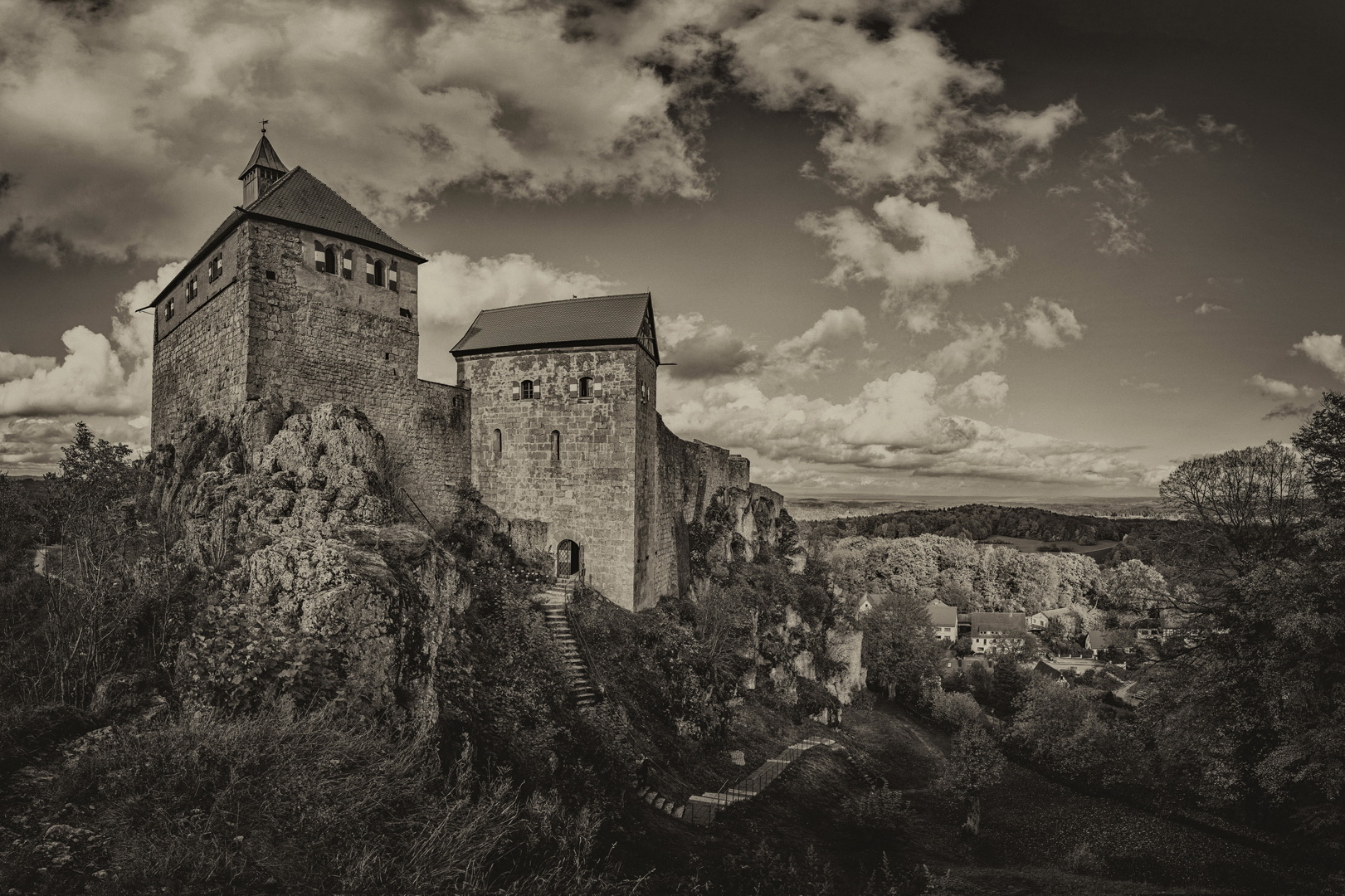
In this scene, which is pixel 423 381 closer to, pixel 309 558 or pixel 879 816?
pixel 309 558

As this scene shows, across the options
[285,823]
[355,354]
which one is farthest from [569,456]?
[285,823]

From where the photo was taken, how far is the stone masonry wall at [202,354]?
64.4 ft

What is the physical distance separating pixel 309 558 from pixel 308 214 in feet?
42.4

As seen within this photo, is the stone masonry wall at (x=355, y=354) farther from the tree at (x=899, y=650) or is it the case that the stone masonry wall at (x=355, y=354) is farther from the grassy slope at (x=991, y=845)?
the tree at (x=899, y=650)

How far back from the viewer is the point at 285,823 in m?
7.43

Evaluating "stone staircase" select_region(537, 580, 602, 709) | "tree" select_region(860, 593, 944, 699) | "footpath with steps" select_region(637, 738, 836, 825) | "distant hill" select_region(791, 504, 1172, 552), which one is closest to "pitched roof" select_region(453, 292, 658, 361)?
"stone staircase" select_region(537, 580, 602, 709)

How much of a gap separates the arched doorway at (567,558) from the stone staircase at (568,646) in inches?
48.8

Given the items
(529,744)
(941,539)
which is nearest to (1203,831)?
(529,744)

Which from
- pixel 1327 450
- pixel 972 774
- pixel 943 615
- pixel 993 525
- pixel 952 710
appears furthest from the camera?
pixel 993 525

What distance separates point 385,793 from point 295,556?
7166 millimetres

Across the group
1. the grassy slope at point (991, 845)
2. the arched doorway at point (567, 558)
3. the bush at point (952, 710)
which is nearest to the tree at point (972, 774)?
the grassy slope at point (991, 845)

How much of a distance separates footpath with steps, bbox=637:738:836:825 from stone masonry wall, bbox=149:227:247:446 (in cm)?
1672

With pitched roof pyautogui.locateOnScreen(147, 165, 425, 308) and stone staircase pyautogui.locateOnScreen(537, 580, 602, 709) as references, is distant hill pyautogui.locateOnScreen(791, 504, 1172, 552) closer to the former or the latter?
stone staircase pyautogui.locateOnScreen(537, 580, 602, 709)

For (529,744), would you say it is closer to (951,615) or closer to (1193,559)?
(1193,559)
